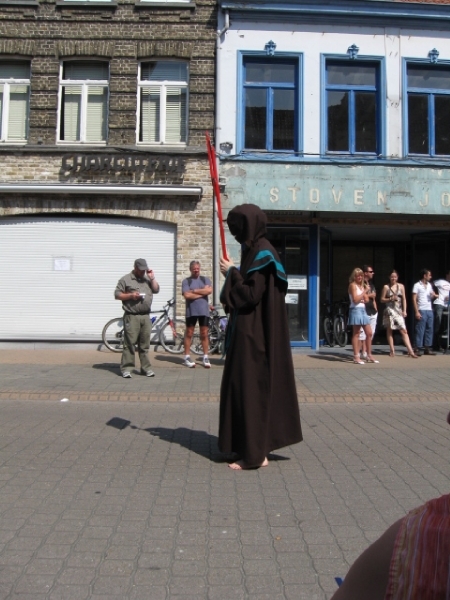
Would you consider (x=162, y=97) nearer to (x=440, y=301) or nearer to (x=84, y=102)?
(x=84, y=102)

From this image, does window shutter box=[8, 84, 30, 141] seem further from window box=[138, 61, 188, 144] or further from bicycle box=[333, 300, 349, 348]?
bicycle box=[333, 300, 349, 348]

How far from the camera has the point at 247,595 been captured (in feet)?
10.5

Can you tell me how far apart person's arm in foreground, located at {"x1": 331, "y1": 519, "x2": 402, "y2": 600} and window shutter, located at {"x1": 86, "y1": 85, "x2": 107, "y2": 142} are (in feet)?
46.4

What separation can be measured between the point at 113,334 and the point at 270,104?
20.6ft

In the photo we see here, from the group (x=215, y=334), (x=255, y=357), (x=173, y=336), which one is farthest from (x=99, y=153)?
(x=255, y=357)

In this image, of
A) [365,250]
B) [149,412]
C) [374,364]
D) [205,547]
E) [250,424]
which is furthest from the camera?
[365,250]

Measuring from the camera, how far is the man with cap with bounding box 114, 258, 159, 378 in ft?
33.7

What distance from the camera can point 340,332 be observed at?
50.1ft

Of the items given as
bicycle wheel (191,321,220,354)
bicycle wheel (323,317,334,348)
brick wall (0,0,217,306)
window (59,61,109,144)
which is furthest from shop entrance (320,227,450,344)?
window (59,61,109,144)

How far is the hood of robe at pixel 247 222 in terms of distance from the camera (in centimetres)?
530

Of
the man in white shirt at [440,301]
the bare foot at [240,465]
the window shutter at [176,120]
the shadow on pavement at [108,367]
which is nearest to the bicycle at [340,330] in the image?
the man in white shirt at [440,301]

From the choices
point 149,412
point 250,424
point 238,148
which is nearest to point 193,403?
point 149,412

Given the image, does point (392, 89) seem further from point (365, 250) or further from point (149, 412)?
point (149, 412)

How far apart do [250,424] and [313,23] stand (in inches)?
467
